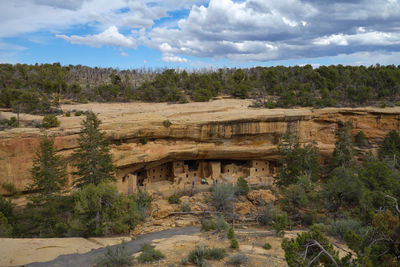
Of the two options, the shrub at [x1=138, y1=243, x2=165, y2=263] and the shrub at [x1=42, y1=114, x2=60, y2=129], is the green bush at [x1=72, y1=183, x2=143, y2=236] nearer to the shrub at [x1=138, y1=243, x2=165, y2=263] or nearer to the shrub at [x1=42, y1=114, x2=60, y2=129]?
the shrub at [x1=138, y1=243, x2=165, y2=263]

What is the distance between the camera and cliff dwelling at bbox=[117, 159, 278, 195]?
60.0 ft

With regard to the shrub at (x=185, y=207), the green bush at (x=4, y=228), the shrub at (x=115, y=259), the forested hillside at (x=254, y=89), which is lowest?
the shrub at (x=185, y=207)

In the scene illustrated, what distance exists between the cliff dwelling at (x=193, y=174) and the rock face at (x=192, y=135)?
9 cm

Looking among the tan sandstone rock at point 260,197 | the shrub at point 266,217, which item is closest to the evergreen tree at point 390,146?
the tan sandstone rock at point 260,197

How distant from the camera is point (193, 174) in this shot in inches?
818

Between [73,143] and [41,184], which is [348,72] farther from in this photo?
[41,184]

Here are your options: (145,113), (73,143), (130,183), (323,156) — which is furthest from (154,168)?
(323,156)

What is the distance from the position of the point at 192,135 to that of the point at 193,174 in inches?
152

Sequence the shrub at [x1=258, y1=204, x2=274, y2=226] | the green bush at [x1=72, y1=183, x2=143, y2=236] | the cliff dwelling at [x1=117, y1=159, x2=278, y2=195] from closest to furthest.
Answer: the green bush at [x1=72, y1=183, x2=143, y2=236]
the shrub at [x1=258, y1=204, x2=274, y2=226]
the cliff dwelling at [x1=117, y1=159, x2=278, y2=195]

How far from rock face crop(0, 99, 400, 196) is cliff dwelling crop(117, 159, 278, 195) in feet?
0.29

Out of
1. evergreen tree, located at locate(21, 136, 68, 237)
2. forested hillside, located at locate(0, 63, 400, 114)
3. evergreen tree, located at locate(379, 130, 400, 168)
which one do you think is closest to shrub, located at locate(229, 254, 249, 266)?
evergreen tree, located at locate(21, 136, 68, 237)

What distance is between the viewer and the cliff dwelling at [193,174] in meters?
18.3

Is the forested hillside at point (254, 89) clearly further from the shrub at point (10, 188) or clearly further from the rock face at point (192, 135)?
the shrub at point (10, 188)

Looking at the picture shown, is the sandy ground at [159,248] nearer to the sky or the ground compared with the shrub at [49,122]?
nearer to the ground
